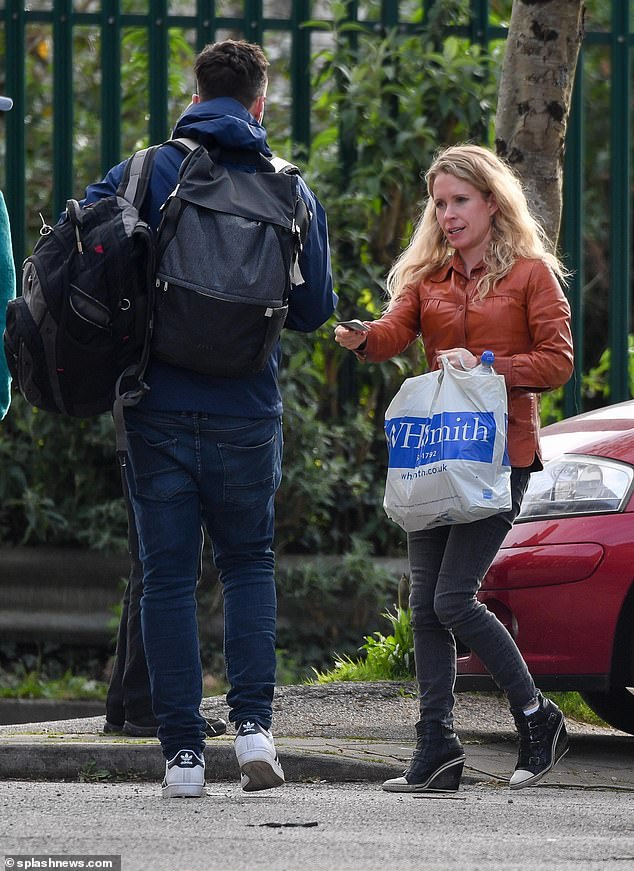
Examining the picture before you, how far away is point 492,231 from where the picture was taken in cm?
430

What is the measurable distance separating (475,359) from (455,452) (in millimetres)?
260

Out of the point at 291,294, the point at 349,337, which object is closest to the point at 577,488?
the point at 349,337

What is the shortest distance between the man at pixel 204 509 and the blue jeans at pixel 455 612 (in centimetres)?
44

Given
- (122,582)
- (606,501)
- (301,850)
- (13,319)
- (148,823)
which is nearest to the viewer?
(301,850)

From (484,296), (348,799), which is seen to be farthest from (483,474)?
(348,799)

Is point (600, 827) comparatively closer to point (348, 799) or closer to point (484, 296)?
point (348, 799)

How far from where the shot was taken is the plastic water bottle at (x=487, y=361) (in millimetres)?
4066

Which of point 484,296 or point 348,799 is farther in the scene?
point 484,296

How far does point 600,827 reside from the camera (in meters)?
3.52

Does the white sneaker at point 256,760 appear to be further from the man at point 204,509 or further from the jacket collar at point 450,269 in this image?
the jacket collar at point 450,269

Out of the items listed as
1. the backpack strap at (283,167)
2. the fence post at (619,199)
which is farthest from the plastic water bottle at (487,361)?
the fence post at (619,199)

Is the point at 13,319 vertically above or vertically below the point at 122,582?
above

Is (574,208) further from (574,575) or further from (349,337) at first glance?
(349,337)

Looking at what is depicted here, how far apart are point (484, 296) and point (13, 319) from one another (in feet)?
4.10
